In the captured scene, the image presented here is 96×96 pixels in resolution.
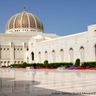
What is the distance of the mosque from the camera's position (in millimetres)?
32544

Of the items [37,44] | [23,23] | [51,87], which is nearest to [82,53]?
[37,44]

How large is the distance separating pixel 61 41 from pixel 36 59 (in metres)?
9.65

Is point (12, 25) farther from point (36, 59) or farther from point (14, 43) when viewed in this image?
point (36, 59)

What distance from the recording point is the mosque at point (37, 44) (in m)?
32.5

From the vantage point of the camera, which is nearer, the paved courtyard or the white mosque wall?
the paved courtyard

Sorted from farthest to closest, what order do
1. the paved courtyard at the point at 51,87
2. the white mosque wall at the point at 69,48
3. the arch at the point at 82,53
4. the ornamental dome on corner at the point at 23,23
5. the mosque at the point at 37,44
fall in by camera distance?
the ornamental dome on corner at the point at 23,23 → the arch at the point at 82,53 → the mosque at the point at 37,44 → the white mosque wall at the point at 69,48 → the paved courtyard at the point at 51,87

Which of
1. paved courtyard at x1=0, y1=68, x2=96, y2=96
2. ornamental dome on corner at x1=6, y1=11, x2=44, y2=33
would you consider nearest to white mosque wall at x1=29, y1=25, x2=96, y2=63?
paved courtyard at x1=0, y1=68, x2=96, y2=96

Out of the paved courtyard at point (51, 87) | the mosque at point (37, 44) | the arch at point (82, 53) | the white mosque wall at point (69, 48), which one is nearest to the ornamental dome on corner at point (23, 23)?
the mosque at point (37, 44)

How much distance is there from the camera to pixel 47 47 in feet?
137

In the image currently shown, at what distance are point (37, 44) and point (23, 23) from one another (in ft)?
58.0

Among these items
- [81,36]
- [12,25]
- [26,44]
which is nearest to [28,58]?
[26,44]

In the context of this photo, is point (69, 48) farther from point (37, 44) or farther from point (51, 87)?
point (51, 87)

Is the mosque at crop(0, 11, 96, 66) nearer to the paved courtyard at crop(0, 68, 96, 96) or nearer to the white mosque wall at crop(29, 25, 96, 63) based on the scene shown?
the white mosque wall at crop(29, 25, 96, 63)

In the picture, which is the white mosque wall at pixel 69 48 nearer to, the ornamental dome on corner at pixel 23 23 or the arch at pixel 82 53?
the arch at pixel 82 53
